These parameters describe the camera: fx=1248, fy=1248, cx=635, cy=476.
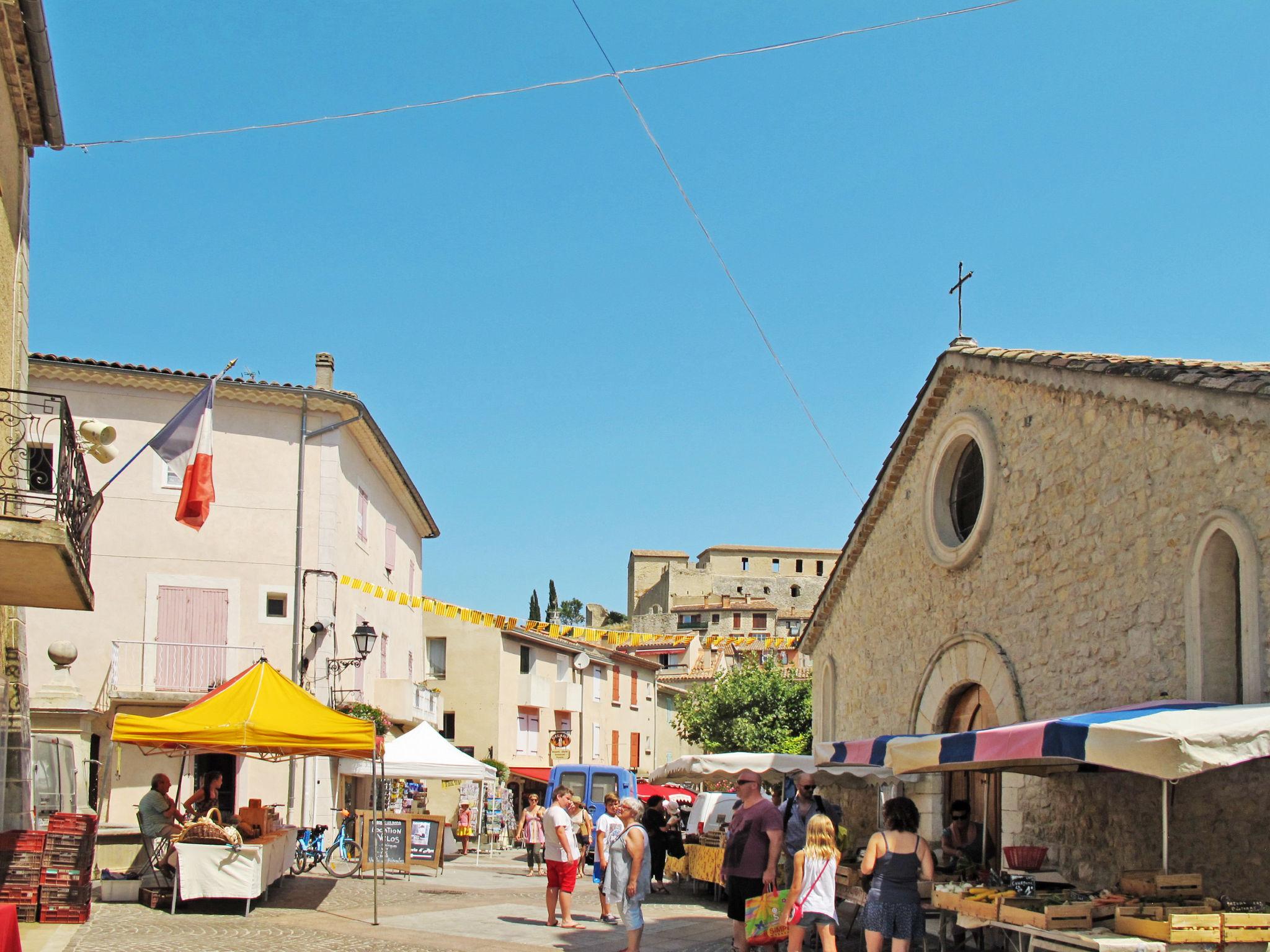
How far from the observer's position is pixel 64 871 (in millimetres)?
11109

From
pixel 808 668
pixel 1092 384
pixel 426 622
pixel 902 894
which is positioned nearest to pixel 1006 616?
pixel 1092 384

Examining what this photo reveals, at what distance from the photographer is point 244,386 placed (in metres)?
22.8

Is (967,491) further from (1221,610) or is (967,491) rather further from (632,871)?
(632,871)

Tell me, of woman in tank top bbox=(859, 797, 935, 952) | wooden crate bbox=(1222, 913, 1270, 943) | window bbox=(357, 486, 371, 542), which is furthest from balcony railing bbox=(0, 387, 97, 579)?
window bbox=(357, 486, 371, 542)

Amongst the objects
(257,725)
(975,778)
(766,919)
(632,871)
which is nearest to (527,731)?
(975,778)

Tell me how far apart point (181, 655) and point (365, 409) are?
567cm

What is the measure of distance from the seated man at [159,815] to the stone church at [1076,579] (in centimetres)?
842

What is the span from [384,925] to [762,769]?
6.06 meters

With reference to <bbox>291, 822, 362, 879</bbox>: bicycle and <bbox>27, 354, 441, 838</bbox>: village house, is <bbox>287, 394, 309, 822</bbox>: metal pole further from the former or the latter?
<bbox>291, 822, 362, 879</bbox>: bicycle

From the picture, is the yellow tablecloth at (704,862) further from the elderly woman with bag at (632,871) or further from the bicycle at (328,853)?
the elderly woman with bag at (632,871)

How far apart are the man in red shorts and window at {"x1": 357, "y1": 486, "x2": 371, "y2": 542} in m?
13.6

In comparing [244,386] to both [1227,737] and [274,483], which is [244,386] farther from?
[1227,737]

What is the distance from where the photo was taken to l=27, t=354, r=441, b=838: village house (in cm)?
2150

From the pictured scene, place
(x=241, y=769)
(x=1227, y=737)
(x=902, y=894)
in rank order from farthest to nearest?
1. (x=241, y=769)
2. (x=902, y=894)
3. (x=1227, y=737)
